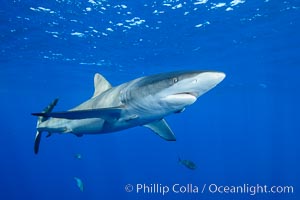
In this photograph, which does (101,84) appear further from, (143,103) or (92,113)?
(143,103)

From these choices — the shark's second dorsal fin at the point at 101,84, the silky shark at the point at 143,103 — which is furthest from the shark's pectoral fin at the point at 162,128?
the shark's second dorsal fin at the point at 101,84

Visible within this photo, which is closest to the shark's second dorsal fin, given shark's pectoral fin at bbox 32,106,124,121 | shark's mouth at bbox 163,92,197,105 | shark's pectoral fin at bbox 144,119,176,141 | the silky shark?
the silky shark

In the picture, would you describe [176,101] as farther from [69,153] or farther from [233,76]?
[69,153]

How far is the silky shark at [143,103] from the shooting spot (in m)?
3.65

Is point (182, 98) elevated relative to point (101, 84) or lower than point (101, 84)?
elevated

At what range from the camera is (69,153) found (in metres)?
94.1

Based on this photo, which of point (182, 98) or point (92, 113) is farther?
point (92, 113)

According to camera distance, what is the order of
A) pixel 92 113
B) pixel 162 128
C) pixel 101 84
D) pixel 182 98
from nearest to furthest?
pixel 182 98
pixel 92 113
pixel 162 128
pixel 101 84

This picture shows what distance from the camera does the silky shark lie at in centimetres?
365

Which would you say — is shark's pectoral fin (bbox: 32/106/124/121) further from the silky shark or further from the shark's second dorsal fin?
the shark's second dorsal fin

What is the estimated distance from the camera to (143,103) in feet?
14.7

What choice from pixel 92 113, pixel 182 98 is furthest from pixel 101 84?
pixel 182 98

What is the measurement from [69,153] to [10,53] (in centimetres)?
7655

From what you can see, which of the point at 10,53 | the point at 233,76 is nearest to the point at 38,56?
the point at 10,53
